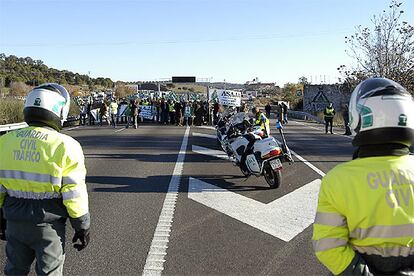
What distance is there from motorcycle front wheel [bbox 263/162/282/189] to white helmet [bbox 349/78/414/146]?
586 cm

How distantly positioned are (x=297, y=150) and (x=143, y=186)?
295 inches

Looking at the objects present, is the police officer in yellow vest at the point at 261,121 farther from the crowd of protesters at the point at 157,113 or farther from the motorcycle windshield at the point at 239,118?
the crowd of protesters at the point at 157,113

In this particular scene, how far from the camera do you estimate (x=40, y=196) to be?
9.86 ft

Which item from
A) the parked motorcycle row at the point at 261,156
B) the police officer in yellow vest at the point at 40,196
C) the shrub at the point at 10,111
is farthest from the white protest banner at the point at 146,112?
the police officer in yellow vest at the point at 40,196

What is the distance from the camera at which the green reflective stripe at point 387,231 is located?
2.22m

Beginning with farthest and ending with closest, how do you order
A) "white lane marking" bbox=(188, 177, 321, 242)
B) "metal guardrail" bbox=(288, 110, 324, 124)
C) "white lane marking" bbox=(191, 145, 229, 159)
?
"metal guardrail" bbox=(288, 110, 324, 124), "white lane marking" bbox=(191, 145, 229, 159), "white lane marking" bbox=(188, 177, 321, 242)

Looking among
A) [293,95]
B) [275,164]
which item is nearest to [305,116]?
[293,95]

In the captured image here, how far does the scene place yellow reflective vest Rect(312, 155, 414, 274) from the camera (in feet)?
7.27

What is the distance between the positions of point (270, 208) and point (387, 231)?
4612mm

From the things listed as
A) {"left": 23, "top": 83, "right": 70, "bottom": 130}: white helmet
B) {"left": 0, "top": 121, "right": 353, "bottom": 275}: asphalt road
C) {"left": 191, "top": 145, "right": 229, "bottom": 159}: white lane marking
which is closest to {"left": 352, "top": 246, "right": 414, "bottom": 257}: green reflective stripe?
{"left": 0, "top": 121, "right": 353, "bottom": 275}: asphalt road

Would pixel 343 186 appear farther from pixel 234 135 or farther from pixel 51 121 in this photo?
pixel 234 135

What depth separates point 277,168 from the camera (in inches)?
323

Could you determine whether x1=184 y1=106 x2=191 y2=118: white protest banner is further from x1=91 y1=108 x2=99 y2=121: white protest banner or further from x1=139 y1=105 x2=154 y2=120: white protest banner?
x1=91 y1=108 x2=99 y2=121: white protest banner

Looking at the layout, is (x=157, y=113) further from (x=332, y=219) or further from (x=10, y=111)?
(x=332, y=219)
